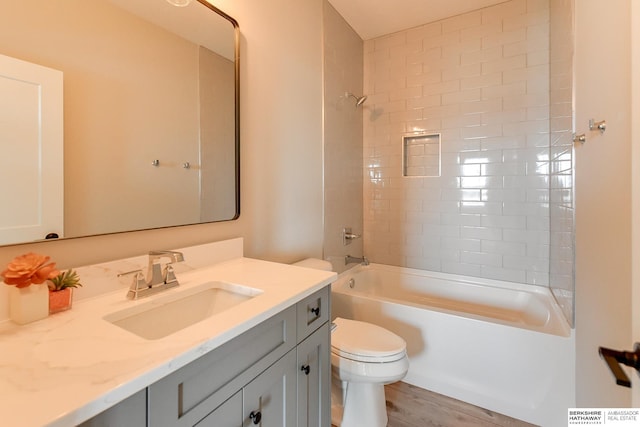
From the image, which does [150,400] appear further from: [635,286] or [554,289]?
[554,289]

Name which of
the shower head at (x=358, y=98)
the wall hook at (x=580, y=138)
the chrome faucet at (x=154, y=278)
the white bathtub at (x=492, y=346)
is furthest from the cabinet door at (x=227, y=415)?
the shower head at (x=358, y=98)

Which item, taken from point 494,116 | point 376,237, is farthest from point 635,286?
point 376,237

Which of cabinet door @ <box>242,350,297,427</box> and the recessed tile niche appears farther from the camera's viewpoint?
the recessed tile niche

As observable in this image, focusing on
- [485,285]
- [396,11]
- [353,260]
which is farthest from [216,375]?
[396,11]

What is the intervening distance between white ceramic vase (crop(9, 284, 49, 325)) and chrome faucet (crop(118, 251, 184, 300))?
0.20m

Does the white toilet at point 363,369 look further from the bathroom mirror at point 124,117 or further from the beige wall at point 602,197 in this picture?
the bathroom mirror at point 124,117

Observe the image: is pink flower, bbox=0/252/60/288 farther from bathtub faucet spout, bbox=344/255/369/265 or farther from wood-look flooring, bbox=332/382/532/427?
bathtub faucet spout, bbox=344/255/369/265

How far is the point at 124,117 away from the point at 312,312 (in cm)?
97

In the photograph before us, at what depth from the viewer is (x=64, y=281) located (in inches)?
30.7

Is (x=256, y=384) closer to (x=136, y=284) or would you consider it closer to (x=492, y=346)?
(x=136, y=284)

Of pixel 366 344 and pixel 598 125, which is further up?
pixel 598 125

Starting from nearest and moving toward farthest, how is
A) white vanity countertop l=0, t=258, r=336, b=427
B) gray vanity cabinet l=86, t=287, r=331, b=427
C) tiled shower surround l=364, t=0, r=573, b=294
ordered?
white vanity countertop l=0, t=258, r=336, b=427 < gray vanity cabinet l=86, t=287, r=331, b=427 < tiled shower surround l=364, t=0, r=573, b=294

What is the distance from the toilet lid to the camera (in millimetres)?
1318

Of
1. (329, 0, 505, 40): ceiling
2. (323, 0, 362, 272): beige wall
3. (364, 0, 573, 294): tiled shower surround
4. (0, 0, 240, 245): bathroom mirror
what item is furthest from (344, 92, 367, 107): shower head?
(0, 0, 240, 245): bathroom mirror
